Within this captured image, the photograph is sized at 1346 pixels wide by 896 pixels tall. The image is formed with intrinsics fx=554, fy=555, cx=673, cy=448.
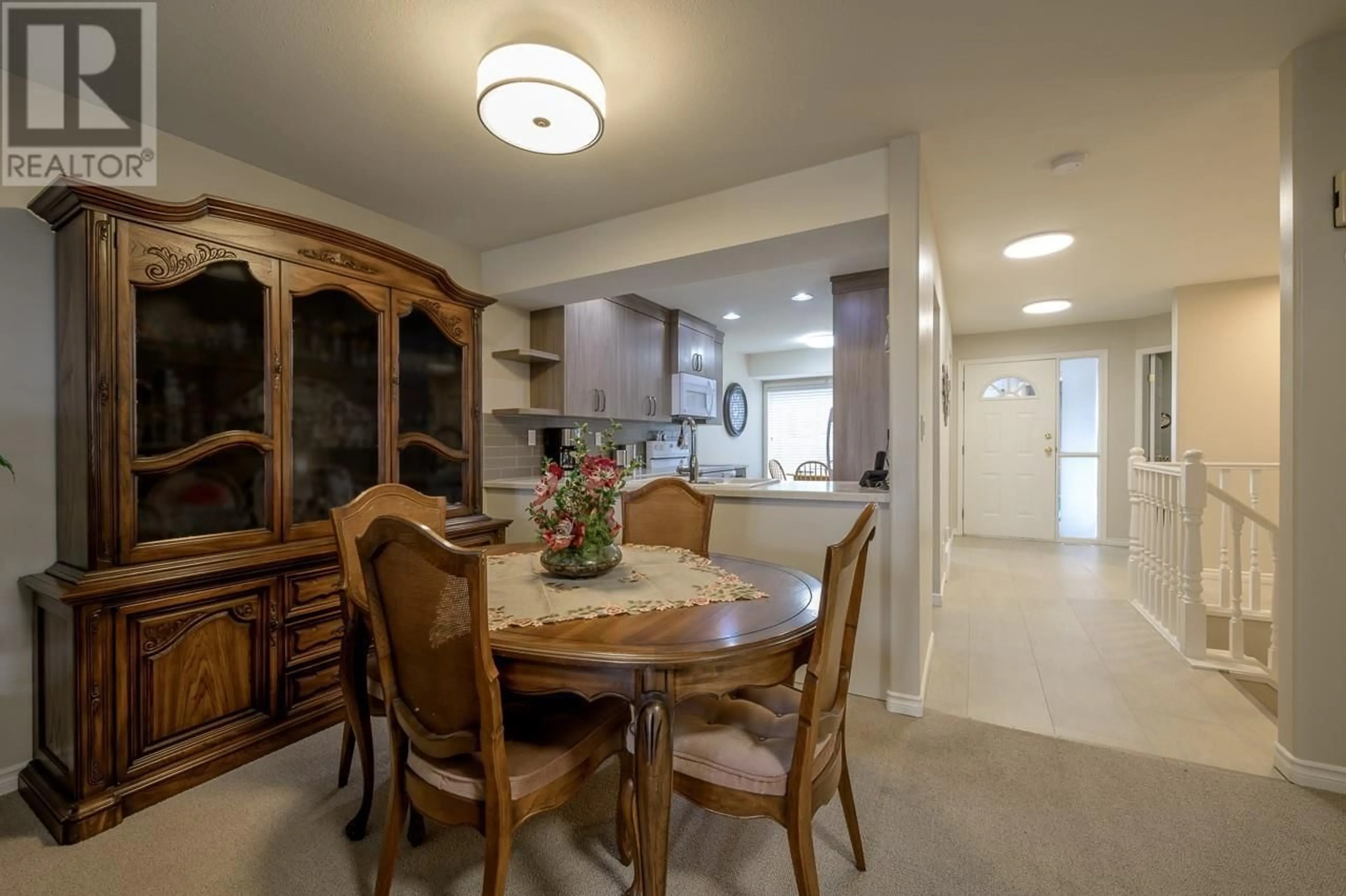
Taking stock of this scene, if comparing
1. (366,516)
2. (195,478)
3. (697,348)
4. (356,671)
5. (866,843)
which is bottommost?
(866,843)

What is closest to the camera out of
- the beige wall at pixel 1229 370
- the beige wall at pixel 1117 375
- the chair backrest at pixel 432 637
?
the chair backrest at pixel 432 637

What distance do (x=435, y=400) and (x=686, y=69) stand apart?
1.92 meters

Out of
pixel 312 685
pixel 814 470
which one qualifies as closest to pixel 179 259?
Answer: pixel 312 685

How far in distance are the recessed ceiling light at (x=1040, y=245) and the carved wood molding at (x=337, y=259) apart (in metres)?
3.73

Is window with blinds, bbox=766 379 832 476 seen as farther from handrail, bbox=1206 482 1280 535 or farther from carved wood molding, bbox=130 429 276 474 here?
carved wood molding, bbox=130 429 276 474

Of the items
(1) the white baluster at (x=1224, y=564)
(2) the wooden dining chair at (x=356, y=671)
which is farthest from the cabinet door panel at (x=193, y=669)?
(1) the white baluster at (x=1224, y=564)

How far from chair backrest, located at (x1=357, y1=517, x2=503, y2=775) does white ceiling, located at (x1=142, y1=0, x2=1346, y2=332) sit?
1.57 meters

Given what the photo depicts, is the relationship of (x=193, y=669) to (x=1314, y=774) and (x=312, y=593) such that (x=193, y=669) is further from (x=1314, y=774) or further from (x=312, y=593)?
(x=1314, y=774)

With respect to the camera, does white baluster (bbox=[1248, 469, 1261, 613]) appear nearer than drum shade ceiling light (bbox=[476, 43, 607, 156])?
No

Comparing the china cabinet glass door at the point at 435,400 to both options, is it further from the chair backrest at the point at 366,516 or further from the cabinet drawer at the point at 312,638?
the cabinet drawer at the point at 312,638

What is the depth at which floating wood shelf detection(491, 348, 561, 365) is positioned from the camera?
12.0 ft

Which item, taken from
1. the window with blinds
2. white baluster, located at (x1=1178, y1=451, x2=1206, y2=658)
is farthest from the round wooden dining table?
the window with blinds

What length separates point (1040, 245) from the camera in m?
3.50

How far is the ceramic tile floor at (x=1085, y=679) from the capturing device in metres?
2.18
